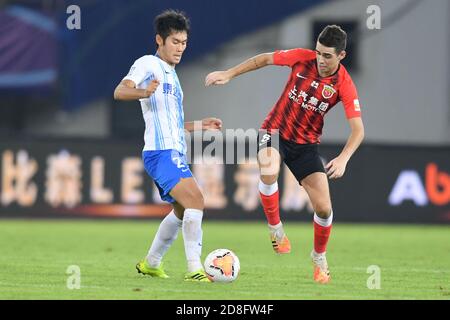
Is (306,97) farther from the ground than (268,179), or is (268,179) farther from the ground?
(306,97)

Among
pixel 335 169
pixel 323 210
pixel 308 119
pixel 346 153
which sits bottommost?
pixel 323 210

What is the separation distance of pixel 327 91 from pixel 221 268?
1.92 meters

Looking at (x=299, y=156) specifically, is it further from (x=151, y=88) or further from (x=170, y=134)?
(x=151, y=88)

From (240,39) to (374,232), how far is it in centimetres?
652

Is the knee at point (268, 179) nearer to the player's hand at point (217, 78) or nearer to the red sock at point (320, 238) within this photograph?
the red sock at point (320, 238)

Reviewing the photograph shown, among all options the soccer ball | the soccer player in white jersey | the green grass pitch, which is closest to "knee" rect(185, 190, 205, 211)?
the soccer player in white jersey

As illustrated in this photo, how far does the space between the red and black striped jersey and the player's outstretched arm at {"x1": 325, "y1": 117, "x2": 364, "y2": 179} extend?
0.16m

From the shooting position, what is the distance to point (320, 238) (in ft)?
34.9

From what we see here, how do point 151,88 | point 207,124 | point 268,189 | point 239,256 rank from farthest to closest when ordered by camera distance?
point 239,256 → point 268,189 → point 207,124 → point 151,88

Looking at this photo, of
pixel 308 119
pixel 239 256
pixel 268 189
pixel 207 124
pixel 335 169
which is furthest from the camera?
pixel 239 256

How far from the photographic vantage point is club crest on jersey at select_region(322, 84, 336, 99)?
10656mm

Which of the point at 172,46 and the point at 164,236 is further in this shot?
Answer: the point at 164,236

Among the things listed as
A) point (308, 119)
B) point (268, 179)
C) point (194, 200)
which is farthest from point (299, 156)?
point (194, 200)

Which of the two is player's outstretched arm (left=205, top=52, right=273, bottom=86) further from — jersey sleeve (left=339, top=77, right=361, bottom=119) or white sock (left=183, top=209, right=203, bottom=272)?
white sock (left=183, top=209, right=203, bottom=272)
